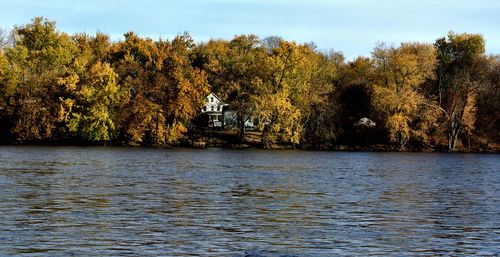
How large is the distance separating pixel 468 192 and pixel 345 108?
84.5m

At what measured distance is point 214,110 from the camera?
142m

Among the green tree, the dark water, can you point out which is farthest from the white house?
the dark water

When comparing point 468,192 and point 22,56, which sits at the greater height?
point 22,56

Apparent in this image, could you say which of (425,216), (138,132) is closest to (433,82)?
(138,132)

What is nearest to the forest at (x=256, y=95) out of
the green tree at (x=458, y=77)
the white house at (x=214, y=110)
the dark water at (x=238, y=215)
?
the green tree at (x=458, y=77)

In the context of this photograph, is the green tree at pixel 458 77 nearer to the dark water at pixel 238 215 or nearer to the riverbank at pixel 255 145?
the riverbank at pixel 255 145

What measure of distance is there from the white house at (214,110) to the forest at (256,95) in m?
5.53

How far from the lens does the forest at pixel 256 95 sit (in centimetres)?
11406

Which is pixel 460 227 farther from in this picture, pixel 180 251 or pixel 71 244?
pixel 71 244

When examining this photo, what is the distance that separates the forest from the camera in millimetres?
114062

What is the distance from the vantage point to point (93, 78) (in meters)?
115

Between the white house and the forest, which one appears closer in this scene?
the forest

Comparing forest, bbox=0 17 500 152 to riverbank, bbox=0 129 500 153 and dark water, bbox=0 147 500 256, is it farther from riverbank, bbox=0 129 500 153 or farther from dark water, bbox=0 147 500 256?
dark water, bbox=0 147 500 256

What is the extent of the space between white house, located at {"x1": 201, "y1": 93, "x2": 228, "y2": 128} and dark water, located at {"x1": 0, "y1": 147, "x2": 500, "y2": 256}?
266 ft
